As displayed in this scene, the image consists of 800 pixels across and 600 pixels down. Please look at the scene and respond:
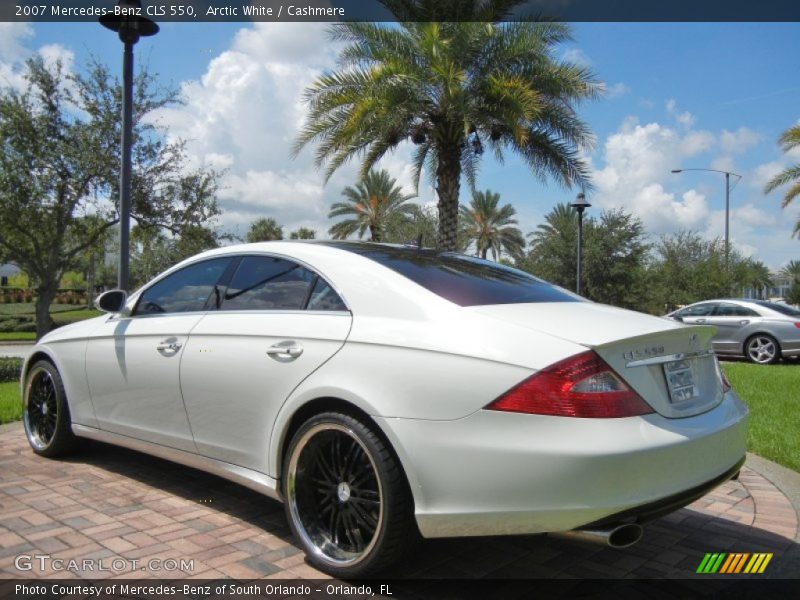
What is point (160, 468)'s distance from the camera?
14.8 ft

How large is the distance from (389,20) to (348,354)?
43.8 feet

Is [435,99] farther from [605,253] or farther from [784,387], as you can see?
[605,253]

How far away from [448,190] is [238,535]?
1215 centimetres

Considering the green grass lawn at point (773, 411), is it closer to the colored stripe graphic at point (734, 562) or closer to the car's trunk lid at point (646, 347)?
the colored stripe graphic at point (734, 562)

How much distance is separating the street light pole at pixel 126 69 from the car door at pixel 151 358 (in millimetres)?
2990

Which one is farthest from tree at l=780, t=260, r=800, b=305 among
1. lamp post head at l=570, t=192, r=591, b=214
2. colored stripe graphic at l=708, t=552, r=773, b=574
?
colored stripe graphic at l=708, t=552, r=773, b=574

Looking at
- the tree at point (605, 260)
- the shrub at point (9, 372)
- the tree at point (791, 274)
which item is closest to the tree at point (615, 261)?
the tree at point (605, 260)

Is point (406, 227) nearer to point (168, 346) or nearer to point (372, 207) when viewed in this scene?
point (372, 207)

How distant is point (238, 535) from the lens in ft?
10.9

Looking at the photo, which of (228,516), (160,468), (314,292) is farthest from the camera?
(160,468)

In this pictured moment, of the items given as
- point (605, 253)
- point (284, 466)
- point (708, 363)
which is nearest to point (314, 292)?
point (284, 466)

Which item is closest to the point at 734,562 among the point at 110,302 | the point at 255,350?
the point at 255,350

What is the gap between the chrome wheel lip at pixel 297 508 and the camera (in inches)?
105

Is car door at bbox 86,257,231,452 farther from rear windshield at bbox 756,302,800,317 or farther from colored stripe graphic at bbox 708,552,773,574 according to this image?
rear windshield at bbox 756,302,800,317
